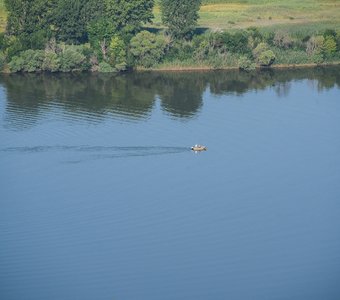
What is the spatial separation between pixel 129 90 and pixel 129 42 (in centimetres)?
771

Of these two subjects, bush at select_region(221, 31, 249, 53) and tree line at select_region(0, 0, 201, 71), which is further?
bush at select_region(221, 31, 249, 53)

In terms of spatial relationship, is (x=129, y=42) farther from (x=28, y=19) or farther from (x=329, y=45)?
(x=329, y=45)

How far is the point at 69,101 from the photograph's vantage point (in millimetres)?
65812

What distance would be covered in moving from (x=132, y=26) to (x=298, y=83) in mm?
13193

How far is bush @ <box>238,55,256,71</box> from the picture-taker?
75812mm

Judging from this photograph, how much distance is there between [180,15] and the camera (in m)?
78.2

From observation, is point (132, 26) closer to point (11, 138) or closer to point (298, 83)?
point (298, 83)

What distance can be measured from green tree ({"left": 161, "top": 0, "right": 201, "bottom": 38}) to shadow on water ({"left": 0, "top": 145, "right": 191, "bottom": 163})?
2445 centimetres

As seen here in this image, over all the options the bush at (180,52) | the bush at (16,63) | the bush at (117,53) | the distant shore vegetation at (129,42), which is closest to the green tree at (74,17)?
the distant shore vegetation at (129,42)

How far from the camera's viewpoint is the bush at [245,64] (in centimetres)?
7581

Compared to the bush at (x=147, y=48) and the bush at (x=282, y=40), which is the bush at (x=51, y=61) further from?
the bush at (x=282, y=40)

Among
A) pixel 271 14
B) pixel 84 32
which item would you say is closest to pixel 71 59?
pixel 84 32

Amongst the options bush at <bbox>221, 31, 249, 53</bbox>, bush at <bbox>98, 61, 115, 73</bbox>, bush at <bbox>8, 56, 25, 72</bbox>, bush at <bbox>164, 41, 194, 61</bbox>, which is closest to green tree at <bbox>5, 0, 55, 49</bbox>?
bush at <bbox>8, 56, 25, 72</bbox>

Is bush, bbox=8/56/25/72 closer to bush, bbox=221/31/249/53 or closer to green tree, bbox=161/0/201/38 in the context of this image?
green tree, bbox=161/0/201/38
